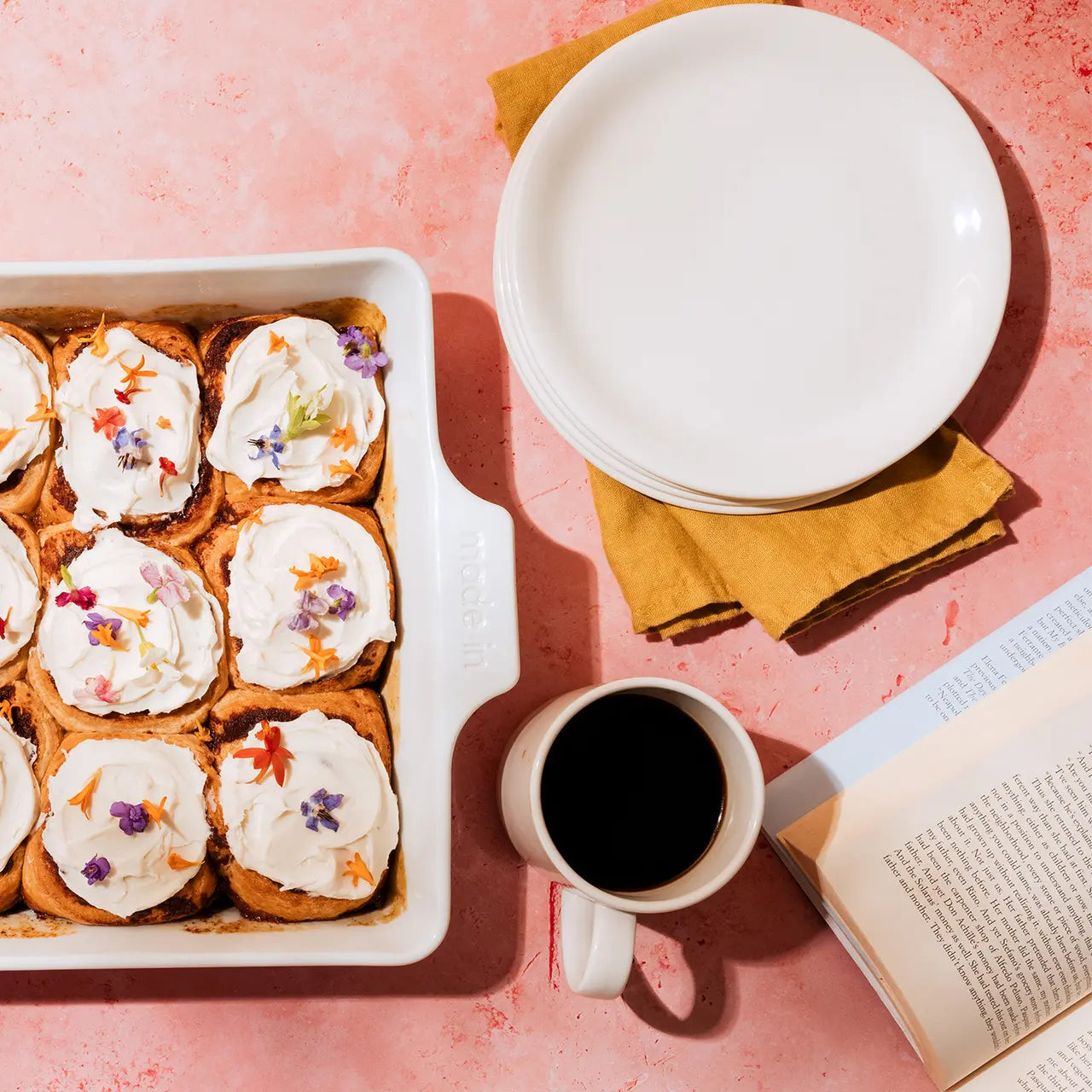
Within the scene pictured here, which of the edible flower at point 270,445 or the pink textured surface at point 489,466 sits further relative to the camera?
the pink textured surface at point 489,466

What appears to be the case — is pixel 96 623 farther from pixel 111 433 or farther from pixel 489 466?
pixel 489 466

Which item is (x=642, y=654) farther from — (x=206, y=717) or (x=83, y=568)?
(x=83, y=568)

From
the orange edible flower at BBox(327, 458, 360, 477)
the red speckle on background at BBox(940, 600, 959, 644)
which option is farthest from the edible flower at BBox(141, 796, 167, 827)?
the red speckle on background at BBox(940, 600, 959, 644)

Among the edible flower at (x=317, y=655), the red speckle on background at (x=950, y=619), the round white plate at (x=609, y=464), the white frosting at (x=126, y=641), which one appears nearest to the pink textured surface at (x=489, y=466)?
the red speckle on background at (x=950, y=619)

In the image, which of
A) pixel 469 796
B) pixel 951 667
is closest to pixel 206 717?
pixel 469 796

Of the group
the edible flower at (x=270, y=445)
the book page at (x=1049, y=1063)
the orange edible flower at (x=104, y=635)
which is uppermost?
the edible flower at (x=270, y=445)

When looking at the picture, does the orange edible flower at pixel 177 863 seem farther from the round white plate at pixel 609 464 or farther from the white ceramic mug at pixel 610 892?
the round white plate at pixel 609 464
